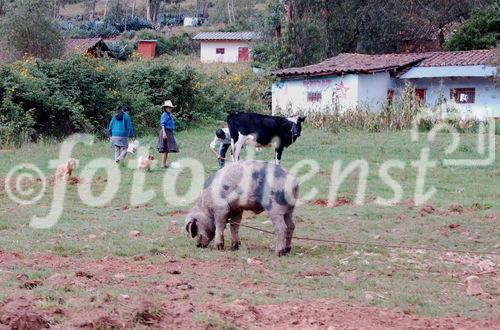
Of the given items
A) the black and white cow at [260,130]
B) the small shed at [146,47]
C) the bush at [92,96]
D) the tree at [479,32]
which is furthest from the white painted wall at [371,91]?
the small shed at [146,47]

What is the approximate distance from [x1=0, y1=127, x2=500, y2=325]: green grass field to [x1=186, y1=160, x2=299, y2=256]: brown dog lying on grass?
318 millimetres

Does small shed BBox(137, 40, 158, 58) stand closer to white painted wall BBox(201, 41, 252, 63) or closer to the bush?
white painted wall BBox(201, 41, 252, 63)

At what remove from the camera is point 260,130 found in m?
19.9

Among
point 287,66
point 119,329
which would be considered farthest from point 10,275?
point 287,66

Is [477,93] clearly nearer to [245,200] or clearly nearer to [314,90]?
[314,90]

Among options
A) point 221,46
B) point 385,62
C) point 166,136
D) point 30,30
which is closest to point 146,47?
point 221,46

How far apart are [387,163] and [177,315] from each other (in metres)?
13.5

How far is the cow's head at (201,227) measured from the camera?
10453mm

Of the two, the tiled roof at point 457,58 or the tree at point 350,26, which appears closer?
the tiled roof at point 457,58

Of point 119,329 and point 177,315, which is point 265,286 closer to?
point 177,315

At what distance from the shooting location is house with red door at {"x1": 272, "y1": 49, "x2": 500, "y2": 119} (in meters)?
33.8

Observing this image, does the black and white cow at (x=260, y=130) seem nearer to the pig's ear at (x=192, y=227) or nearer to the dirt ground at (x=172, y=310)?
the pig's ear at (x=192, y=227)

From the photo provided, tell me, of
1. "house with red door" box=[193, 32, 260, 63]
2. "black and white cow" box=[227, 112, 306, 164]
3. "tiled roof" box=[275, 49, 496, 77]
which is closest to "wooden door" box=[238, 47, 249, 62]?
"house with red door" box=[193, 32, 260, 63]

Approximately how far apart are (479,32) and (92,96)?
901 inches
